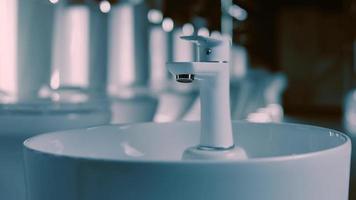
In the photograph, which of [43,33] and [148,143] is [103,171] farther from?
[43,33]

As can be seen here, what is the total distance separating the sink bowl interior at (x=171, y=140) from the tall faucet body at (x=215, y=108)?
0.21ft

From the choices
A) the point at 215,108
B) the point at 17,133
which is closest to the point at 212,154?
the point at 215,108

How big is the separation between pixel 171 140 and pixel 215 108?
0.32 feet

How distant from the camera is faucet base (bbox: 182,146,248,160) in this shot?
1.38ft

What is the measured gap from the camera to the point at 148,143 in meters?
0.51

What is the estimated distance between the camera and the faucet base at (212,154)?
42 centimetres

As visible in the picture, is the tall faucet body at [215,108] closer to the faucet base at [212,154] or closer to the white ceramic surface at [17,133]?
the faucet base at [212,154]

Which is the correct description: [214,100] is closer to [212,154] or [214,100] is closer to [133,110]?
[212,154]

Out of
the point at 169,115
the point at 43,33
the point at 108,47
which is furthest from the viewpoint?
the point at 108,47

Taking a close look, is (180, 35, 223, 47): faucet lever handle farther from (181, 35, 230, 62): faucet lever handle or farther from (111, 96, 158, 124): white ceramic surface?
(111, 96, 158, 124): white ceramic surface

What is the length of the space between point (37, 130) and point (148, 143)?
0.12 metres

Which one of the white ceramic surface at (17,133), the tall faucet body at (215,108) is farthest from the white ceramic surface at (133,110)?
the tall faucet body at (215,108)

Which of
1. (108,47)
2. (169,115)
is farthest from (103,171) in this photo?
(108,47)

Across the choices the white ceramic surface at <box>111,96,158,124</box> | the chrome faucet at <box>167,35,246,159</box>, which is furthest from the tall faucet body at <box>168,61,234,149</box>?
the white ceramic surface at <box>111,96,158,124</box>
